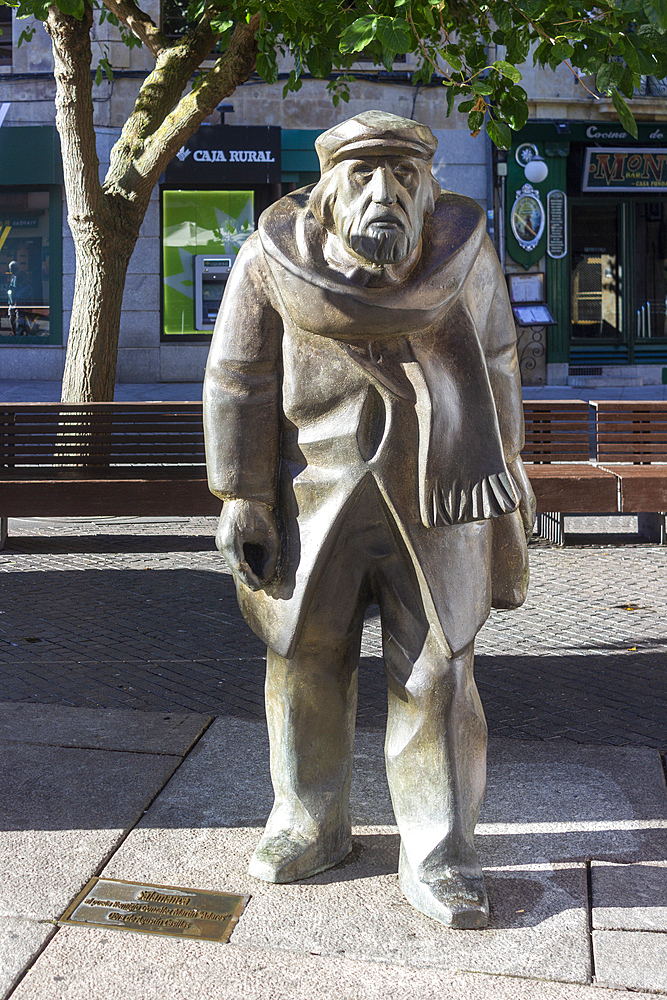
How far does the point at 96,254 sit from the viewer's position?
331 inches

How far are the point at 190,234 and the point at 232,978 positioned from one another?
1539cm

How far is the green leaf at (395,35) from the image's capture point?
14.4 ft

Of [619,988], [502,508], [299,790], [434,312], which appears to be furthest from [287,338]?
[619,988]

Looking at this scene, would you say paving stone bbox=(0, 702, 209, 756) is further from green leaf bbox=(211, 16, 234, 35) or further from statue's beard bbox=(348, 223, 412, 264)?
green leaf bbox=(211, 16, 234, 35)

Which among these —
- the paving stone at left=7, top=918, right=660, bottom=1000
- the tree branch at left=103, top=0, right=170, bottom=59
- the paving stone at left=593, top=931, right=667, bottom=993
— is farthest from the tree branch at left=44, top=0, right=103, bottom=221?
the paving stone at left=593, top=931, right=667, bottom=993

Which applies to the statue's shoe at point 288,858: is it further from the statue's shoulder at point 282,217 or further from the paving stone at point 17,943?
the statue's shoulder at point 282,217

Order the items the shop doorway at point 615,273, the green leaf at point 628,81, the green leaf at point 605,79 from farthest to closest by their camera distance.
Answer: the shop doorway at point 615,273 < the green leaf at point 628,81 < the green leaf at point 605,79

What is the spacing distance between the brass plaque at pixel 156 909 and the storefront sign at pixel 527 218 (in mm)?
15558

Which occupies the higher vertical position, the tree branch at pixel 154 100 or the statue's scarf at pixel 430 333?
the tree branch at pixel 154 100

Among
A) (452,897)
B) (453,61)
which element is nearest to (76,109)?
(453,61)

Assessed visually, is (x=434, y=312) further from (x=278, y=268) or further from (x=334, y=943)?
(x=334, y=943)

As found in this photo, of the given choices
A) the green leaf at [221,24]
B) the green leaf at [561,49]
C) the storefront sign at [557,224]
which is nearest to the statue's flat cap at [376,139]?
the green leaf at [561,49]

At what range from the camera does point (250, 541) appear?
2.75 metres

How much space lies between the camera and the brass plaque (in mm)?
2666
